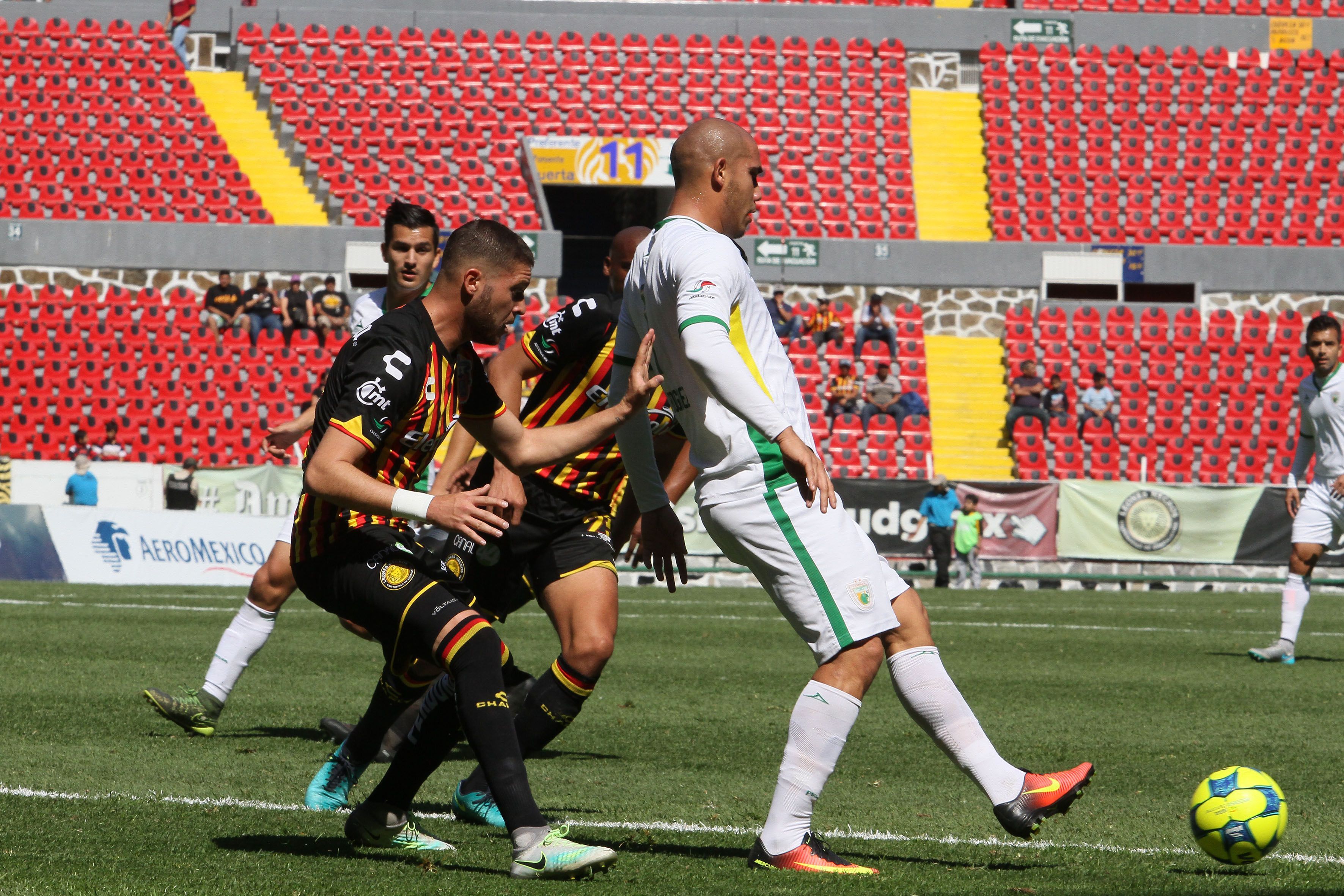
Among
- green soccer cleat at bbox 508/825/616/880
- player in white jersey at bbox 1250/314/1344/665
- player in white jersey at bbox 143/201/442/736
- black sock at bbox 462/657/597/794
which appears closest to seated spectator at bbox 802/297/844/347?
player in white jersey at bbox 1250/314/1344/665

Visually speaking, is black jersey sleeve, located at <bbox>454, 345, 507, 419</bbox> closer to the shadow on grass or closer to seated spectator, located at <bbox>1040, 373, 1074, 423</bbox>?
the shadow on grass

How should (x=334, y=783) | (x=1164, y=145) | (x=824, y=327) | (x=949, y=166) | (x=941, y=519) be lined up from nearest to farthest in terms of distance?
1. (x=334, y=783)
2. (x=941, y=519)
3. (x=824, y=327)
4. (x=1164, y=145)
5. (x=949, y=166)

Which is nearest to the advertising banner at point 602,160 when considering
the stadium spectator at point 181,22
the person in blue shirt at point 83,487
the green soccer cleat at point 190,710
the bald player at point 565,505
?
the stadium spectator at point 181,22

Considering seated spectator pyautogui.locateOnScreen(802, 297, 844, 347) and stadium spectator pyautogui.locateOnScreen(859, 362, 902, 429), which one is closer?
stadium spectator pyautogui.locateOnScreen(859, 362, 902, 429)

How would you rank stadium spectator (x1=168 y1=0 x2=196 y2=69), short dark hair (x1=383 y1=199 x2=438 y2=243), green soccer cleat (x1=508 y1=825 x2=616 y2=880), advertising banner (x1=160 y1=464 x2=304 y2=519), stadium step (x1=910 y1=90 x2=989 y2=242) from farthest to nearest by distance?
stadium spectator (x1=168 y1=0 x2=196 y2=69) < stadium step (x1=910 y1=90 x2=989 y2=242) < advertising banner (x1=160 y1=464 x2=304 y2=519) < short dark hair (x1=383 y1=199 x2=438 y2=243) < green soccer cleat (x1=508 y1=825 x2=616 y2=880)

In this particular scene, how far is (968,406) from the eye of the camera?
1099 inches

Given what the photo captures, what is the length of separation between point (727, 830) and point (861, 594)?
3.81ft

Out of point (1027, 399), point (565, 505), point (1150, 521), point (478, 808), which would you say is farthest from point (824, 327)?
point (478, 808)

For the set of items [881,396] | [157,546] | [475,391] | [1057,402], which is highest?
[475,391]

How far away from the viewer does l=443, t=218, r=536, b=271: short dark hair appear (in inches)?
182

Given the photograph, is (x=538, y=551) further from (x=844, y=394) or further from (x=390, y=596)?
(x=844, y=394)

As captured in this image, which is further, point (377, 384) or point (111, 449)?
point (111, 449)

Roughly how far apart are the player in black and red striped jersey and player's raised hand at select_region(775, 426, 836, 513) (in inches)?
18.8

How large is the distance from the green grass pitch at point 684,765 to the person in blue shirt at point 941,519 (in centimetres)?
738
